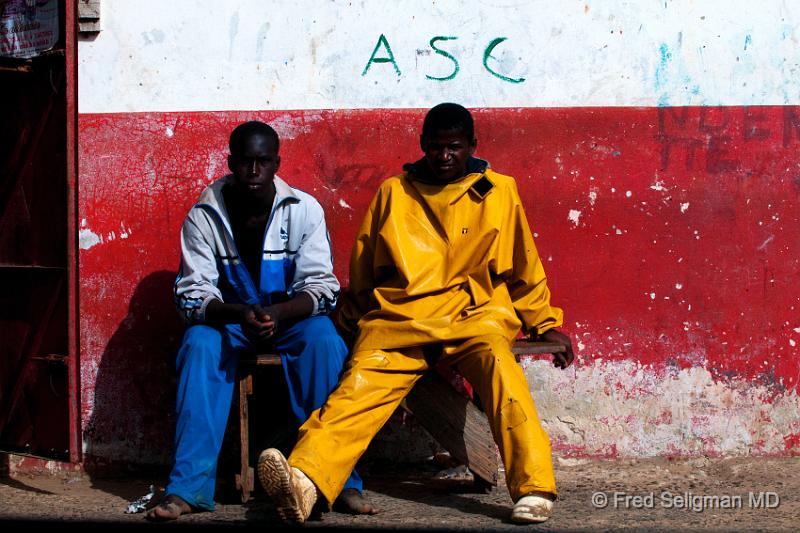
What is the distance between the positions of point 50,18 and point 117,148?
0.63m

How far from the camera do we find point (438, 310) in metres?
4.20

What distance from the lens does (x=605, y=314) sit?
4773 millimetres

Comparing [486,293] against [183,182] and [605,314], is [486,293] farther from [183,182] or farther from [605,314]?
[183,182]

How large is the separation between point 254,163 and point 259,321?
0.67m

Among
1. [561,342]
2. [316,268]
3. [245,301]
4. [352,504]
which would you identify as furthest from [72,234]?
[561,342]

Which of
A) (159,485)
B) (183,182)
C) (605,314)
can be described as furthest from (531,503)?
(183,182)

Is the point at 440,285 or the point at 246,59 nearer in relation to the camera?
the point at 440,285

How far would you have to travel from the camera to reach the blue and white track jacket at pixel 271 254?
4.27 m

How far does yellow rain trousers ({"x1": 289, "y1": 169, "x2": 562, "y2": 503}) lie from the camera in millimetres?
3877

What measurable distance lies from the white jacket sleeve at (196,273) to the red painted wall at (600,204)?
0.52 meters

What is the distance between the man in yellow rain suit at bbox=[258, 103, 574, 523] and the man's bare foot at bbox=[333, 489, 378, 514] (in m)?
0.21

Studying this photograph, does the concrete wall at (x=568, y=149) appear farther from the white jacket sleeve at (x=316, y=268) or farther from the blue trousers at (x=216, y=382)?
the blue trousers at (x=216, y=382)

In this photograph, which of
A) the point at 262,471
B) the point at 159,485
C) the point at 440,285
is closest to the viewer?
the point at 262,471

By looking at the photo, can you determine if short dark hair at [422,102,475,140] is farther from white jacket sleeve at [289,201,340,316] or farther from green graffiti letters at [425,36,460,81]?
white jacket sleeve at [289,201,340,316]
